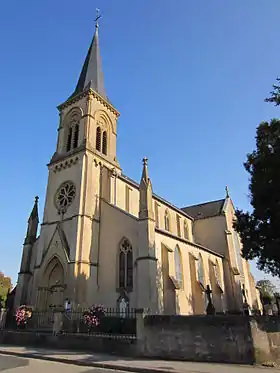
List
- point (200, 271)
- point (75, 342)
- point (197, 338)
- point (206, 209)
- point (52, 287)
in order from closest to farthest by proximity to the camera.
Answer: point (197, 338) → point (75, 342) → point (52, 287) → point (200, 271) → point (206, 209)

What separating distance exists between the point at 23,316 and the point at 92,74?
1003 inches

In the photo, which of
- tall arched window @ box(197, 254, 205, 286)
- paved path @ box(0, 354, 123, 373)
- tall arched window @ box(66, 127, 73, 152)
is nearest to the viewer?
paved path @ box(0, 354, 123, 373)

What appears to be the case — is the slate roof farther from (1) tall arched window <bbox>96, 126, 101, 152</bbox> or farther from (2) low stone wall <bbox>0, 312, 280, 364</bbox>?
(2) low stone wall <bbox>0, 312, 280, 364</bbox>

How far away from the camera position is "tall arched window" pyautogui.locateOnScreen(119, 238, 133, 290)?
67.5 ft

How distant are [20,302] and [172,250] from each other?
43.2 feet

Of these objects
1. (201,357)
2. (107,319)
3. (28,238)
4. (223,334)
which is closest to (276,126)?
(223,334)

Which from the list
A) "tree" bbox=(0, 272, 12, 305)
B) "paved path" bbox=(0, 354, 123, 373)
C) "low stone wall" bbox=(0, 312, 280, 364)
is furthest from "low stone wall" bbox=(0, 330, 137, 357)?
"tree" bbox=(0, 272, 12, 305)

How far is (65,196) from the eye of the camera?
25219 millimetres

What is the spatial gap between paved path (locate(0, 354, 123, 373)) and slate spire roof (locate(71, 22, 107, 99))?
2524 cm

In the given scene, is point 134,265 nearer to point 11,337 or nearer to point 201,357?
point 11,337

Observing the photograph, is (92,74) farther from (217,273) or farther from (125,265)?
A: (217,273)

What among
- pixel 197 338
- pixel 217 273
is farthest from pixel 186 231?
pixel 197 338

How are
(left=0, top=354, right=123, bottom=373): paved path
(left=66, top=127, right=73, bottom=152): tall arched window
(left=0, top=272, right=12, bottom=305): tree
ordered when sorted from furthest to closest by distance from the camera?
1. (left=0, top=272, right=12, bottom=305): tree
2. (left=66, top=127, right=73, bottom=152): tall arched window
3. (left=0, top=354, right=123, bottom=373): paved path

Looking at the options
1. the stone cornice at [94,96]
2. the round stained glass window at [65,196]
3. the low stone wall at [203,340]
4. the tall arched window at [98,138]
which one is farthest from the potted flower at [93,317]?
the stone cornice at [94,96]
